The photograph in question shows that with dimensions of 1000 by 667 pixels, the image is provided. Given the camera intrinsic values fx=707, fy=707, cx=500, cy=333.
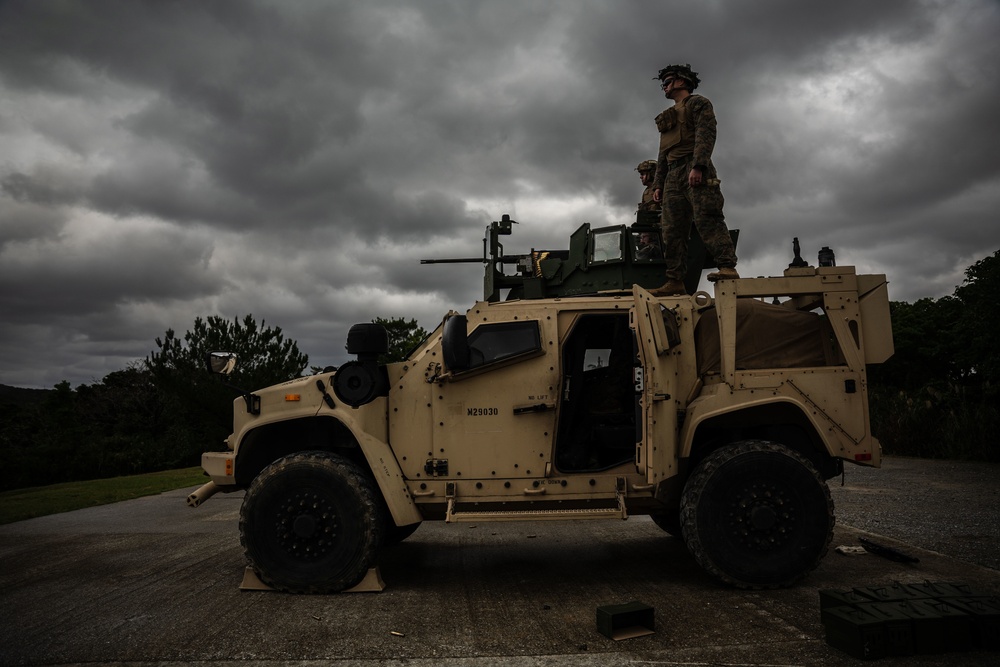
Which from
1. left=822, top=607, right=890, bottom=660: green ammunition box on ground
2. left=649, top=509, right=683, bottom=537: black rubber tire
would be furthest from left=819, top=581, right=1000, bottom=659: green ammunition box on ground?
left=649, top=509, right=683, bottom=537: black rubber tire

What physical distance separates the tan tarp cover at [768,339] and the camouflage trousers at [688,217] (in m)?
0.76

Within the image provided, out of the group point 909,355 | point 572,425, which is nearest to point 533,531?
point 572,425

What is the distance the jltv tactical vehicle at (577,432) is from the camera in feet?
17.2

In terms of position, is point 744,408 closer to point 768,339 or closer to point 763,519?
point 768,339

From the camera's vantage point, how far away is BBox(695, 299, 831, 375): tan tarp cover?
18.8 ft

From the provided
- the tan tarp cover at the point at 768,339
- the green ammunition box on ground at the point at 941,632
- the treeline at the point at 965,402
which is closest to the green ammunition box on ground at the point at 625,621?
the green ammunition box on ground at the point at 941,632

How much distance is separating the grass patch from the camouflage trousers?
30.7ft

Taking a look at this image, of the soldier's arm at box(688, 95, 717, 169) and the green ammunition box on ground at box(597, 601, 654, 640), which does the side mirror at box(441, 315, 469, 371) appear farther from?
the soldier's arm at box(688, 95, 717, 169)

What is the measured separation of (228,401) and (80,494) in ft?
25.9

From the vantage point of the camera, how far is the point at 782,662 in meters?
3.75

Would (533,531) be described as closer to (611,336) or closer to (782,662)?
(611,336)

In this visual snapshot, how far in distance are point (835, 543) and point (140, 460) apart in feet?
59.8

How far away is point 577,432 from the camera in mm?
6078

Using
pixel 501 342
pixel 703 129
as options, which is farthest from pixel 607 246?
pixel 501 342
